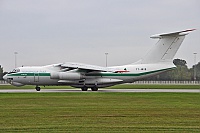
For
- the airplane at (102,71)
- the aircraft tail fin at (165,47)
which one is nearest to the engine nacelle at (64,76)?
the airplane at (102,71)

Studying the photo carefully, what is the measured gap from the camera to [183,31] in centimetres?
4234

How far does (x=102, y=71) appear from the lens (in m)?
45.0

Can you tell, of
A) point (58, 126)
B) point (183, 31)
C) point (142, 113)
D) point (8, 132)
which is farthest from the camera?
point (183, 31)

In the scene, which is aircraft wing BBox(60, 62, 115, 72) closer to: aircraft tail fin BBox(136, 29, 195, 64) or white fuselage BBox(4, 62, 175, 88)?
white fuselage BBox(4, 62, 175, 88)

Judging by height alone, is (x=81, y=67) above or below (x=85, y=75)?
above

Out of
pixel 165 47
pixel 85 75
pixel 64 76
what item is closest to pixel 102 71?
pixel 85 75

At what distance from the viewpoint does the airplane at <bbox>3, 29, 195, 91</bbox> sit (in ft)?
147

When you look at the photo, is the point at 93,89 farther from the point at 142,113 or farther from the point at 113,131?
the point at 113,131

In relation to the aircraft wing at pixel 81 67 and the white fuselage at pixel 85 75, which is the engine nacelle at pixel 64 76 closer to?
the white fuselage at pixel 85 75

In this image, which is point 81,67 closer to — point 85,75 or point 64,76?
point 85,75

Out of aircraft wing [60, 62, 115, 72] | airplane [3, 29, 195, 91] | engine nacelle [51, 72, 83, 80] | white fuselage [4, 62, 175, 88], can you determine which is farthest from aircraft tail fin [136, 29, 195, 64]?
engine nacelle [51, 72, 83, 80]

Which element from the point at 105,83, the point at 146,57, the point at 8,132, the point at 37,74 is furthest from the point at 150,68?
the point at 8,132

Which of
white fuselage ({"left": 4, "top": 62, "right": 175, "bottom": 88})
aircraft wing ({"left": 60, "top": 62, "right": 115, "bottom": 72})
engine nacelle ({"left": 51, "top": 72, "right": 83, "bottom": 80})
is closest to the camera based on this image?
engine nacelle ({"left": 51, "top": 72, "right": 83, "bottom": 80})

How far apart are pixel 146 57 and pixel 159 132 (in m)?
34.1
